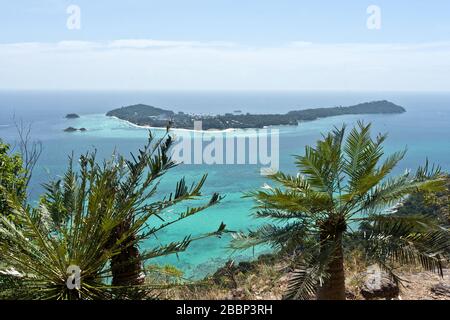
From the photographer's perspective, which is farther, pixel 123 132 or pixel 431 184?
pixel 123 132

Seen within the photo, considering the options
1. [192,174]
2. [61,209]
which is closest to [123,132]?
[192,174]

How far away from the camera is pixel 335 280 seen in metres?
5.07

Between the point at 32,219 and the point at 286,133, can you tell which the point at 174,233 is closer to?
the point at 286,133

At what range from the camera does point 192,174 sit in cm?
3075

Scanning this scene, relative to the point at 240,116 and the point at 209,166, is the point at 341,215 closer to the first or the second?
the point at 209,166

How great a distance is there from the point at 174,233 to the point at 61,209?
1784cm

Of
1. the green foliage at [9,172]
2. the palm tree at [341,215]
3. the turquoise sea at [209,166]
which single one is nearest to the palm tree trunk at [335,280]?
the palm tree at [341,215]

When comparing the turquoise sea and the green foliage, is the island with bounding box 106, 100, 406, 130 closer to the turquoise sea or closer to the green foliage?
the turquoise sea

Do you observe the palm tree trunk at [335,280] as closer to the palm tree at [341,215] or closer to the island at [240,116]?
the palm tree at [341,215]

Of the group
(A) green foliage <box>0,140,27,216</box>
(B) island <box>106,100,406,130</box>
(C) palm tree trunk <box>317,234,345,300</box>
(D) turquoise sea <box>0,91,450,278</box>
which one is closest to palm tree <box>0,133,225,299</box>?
(A) green foliage <box>0,140,27,216</box>

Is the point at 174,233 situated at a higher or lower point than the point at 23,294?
lower

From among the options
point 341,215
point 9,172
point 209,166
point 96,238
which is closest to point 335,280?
point 341,215
